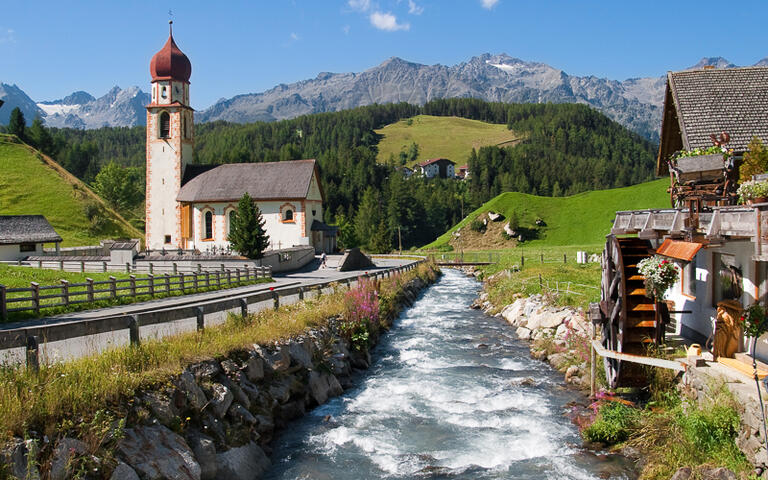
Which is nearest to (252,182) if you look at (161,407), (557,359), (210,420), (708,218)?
(557,359)

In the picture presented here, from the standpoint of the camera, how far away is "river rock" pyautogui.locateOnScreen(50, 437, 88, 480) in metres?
7.88

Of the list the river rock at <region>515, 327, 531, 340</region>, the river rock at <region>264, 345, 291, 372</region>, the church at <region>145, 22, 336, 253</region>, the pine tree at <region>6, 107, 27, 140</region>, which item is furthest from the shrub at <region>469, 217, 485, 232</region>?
the pine tree at <region>6, 107, 27, 140</region>

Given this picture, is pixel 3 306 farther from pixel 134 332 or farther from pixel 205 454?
pixel 205 454

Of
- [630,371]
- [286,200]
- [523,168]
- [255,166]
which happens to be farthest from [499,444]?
[523,168]

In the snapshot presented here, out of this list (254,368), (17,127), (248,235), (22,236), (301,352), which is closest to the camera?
(254,368)

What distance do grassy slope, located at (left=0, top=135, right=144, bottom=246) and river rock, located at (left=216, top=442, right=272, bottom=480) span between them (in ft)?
212

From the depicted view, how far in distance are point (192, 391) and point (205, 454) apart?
4.33 ft

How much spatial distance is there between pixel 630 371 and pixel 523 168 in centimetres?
14789

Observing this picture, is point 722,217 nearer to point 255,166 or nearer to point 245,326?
point 245,326

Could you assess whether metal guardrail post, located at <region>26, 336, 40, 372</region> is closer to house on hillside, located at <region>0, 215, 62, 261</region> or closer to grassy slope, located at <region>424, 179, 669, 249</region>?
house on hillside, located at <region>0, 215, 62, 261</region>

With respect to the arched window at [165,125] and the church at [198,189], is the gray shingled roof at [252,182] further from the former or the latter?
the arched window at [165,125]

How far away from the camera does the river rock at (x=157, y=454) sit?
893cm

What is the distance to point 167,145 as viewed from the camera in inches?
2576

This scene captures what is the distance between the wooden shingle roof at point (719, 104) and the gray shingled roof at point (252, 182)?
145 feet
